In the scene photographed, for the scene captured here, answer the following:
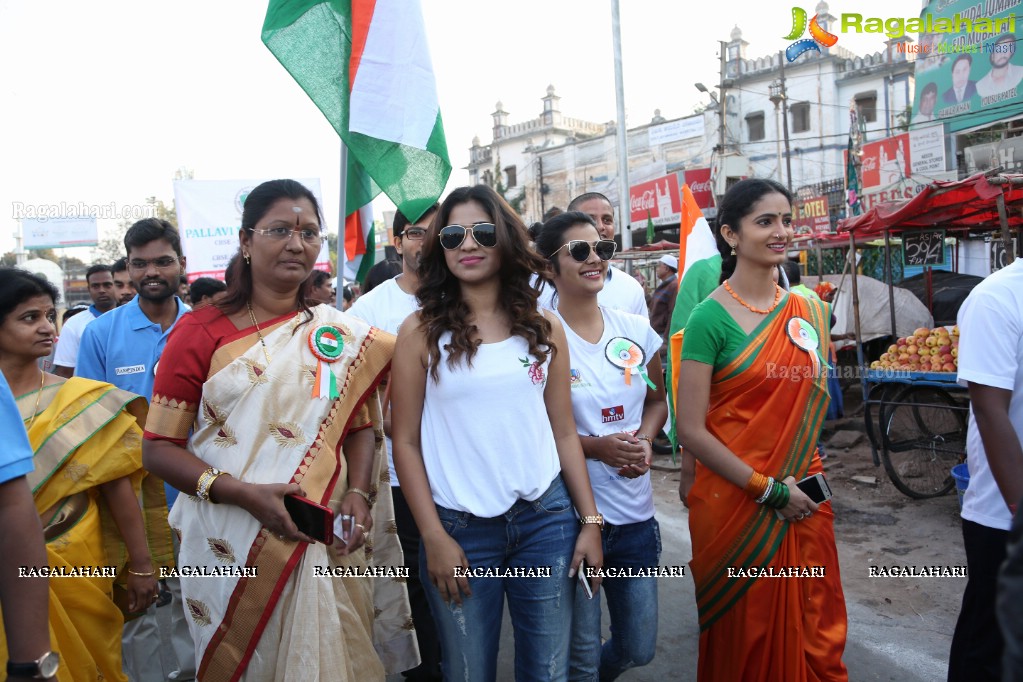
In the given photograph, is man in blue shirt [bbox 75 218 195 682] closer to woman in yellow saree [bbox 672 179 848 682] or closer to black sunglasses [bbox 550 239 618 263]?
black sunglasses [bbox 550 239 618 263]

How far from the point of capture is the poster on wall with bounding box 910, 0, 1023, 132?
10.1m

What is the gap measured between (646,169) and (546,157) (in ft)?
30.3

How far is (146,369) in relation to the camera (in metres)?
3.60

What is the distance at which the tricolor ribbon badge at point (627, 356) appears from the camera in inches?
107

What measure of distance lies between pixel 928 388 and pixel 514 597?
4662 mm

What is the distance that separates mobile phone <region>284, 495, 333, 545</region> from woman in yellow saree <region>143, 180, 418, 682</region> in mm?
28

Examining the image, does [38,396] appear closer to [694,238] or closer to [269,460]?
[269,460]

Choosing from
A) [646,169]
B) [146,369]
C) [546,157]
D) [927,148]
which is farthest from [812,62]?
[146,369]

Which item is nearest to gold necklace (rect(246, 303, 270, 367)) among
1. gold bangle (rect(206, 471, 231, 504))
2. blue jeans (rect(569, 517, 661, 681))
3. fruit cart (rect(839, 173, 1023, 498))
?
gold bangle (rect(206, 471, 231, 504))

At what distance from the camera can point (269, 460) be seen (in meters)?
2.12

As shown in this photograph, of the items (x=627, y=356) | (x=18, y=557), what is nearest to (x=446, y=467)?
(x=627, y=356)

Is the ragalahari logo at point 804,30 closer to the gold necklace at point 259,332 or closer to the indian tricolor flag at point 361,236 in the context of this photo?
the indian tricolor flag at point 361,236

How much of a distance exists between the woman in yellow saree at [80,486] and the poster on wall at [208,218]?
6.05 meters

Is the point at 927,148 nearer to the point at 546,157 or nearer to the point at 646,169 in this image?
the point at 646,169
